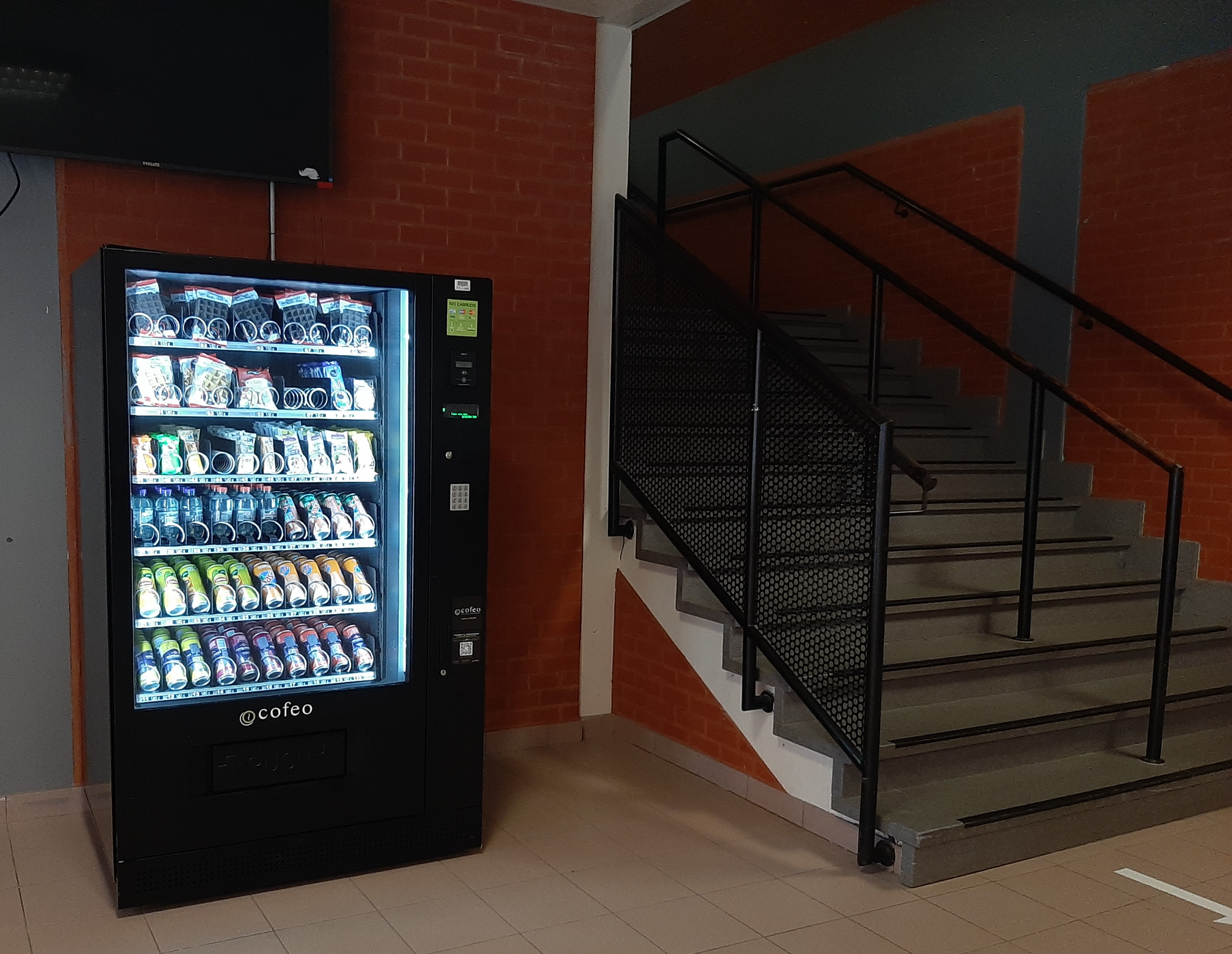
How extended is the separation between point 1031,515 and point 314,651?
265 cm

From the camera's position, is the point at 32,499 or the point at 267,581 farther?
the point at 32,499

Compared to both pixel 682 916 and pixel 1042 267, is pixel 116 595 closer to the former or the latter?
pixel 682 916

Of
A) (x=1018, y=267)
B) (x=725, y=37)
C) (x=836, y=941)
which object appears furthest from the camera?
(x=725, y=37)

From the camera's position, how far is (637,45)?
328 inches

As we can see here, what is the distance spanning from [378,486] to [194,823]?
111cm

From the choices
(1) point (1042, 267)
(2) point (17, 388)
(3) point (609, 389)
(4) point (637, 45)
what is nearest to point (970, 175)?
(1) point (1042, 267)

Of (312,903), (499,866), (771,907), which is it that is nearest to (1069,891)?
(771,907)

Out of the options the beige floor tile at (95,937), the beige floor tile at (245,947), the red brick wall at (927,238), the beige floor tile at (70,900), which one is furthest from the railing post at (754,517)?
the red brick wall at (927,238)

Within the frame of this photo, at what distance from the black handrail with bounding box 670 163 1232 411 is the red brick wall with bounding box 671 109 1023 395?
0.08 meters

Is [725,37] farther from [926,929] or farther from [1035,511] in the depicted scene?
[926,929]

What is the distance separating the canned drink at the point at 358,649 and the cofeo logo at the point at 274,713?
0.22 metres

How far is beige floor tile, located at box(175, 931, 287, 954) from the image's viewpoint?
2605 mm

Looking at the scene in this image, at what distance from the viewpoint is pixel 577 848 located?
3.30m

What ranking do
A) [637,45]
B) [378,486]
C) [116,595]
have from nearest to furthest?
[116,595] < [378,486] < [637,45]
